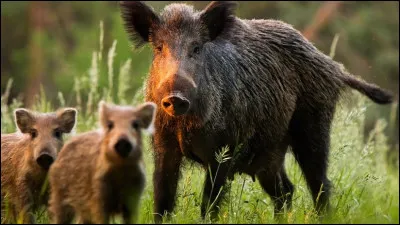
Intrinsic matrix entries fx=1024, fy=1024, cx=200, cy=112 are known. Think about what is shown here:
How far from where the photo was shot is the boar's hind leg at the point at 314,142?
8133 mm

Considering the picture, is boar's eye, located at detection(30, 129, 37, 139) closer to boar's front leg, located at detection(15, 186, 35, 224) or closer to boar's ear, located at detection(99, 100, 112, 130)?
boar's front leg, located at detection(15, 186, 35, 224)

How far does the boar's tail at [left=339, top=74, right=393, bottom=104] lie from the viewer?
26.7 feet

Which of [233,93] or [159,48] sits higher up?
[159,48]

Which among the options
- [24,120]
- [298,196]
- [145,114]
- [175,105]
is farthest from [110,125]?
[298,196]

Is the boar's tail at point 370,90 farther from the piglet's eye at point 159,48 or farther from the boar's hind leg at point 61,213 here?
the boar's hind leg at point 61,213

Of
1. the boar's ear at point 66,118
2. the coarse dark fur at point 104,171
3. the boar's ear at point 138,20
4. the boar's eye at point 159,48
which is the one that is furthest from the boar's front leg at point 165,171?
the coarse dark fur at point 104,171

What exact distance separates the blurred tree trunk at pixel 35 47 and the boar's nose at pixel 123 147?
20.1 metres

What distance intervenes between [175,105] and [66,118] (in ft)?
2.42

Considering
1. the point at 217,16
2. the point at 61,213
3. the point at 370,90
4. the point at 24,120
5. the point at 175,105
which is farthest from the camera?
the point at 370,90

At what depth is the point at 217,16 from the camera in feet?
23.8

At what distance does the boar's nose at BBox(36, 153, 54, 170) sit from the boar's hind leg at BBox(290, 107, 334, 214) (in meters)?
2.84

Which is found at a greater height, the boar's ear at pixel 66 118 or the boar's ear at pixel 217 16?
the boar's ear at pixel 217 16

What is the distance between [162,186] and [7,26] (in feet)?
68.2

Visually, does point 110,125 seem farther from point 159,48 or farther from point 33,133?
point 159,48
